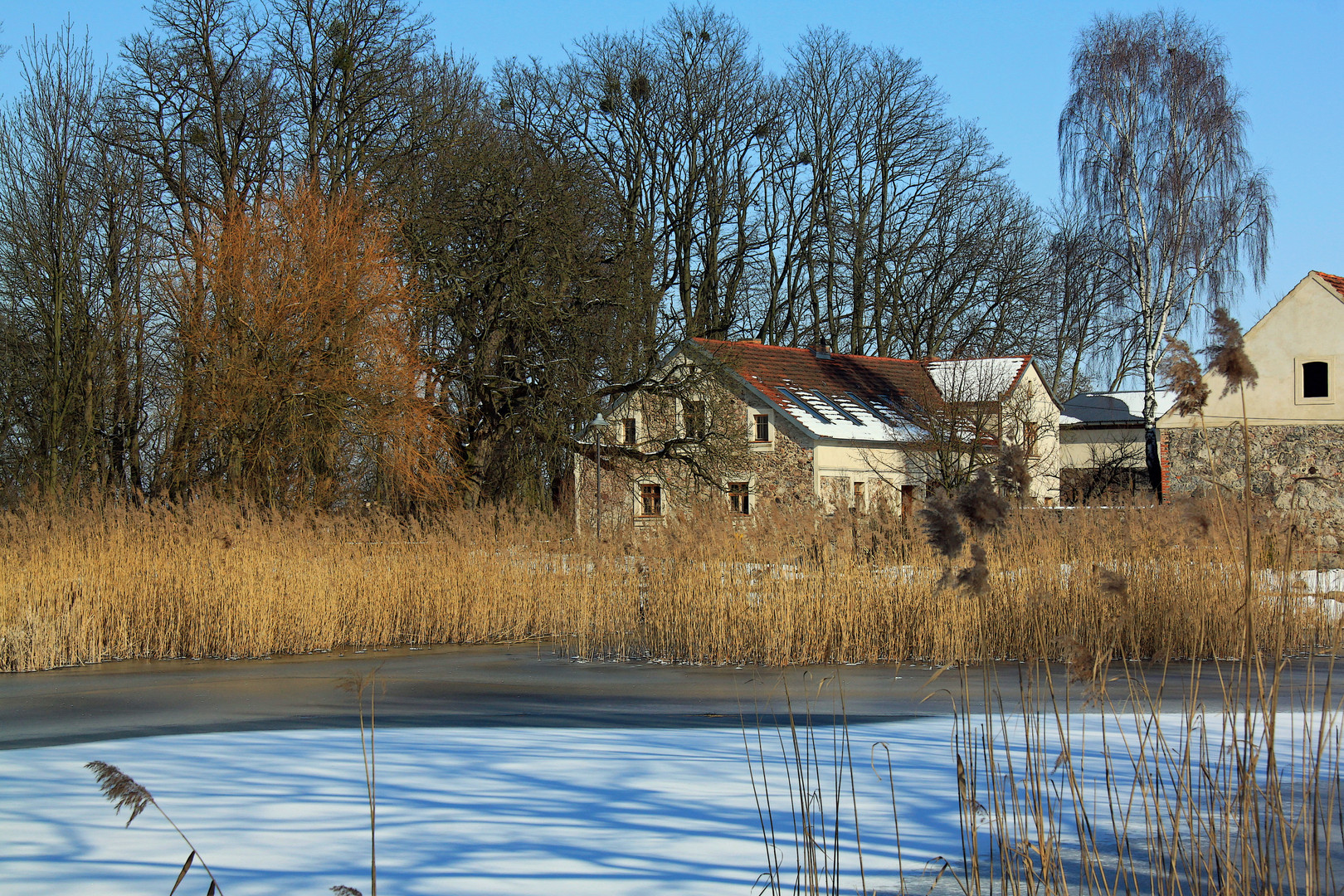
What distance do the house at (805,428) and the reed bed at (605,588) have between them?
8.12m

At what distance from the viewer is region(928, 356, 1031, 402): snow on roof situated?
92.5 ft

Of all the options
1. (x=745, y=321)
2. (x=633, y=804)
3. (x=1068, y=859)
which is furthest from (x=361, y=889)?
(x=745, y=321)

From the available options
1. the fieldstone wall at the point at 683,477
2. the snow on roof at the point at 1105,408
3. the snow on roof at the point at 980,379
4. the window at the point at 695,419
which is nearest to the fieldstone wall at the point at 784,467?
the fieldstone wall at the point at 683,477

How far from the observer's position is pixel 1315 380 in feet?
85.3

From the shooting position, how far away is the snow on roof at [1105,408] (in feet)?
120

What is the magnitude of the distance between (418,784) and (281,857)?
42.3 inches

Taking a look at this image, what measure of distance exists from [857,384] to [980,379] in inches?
274

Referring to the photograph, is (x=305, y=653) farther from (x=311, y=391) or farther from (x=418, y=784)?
(x=311, y=391)

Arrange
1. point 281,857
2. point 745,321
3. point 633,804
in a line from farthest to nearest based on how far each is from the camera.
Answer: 1. point 745,321
2. point 633,804
3. point 281,857

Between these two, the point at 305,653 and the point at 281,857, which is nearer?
the point at 281,857

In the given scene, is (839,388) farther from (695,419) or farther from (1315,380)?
(1315,380)

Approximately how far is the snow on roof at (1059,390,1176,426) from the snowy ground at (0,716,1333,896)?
32.4 m

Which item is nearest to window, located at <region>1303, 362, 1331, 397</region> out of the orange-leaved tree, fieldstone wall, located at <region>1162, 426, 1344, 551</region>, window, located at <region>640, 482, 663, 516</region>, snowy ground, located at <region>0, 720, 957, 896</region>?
fieldstone wall, located at <region>1162, 426, 1344, 551</region>

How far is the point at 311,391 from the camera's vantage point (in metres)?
20.6
